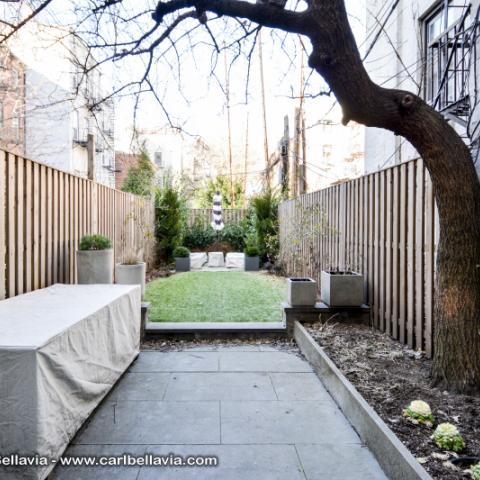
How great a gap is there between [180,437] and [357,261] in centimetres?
353

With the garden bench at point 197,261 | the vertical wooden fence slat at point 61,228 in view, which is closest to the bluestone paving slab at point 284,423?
the vertical wooden fence slat at point 61,228

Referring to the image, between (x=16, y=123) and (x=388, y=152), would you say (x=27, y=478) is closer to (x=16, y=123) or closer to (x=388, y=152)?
(x=388, y=152)

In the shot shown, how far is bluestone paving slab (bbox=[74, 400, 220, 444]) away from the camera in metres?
2.58

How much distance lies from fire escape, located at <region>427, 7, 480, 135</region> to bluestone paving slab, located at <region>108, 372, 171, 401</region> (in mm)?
3141

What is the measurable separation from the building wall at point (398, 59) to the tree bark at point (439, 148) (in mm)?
3824

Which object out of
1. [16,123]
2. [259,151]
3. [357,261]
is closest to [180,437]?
[357,261]

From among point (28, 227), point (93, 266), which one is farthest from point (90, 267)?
point (28, 227)

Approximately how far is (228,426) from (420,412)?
3.88ft

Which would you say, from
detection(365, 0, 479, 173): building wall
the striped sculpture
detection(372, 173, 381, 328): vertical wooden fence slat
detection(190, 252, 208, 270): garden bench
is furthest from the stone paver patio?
the striped sculpture

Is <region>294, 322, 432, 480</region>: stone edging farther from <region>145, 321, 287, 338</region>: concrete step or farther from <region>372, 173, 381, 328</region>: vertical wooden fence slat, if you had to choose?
<region>372, 173, 381, 328</region>: vertical wooden fence slat

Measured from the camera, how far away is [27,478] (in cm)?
200

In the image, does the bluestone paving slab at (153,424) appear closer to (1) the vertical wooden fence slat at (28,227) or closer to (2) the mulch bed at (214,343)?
(2) the mulch bed at (214,343)

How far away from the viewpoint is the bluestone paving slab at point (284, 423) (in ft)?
8.58

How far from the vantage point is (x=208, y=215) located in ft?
49.6
